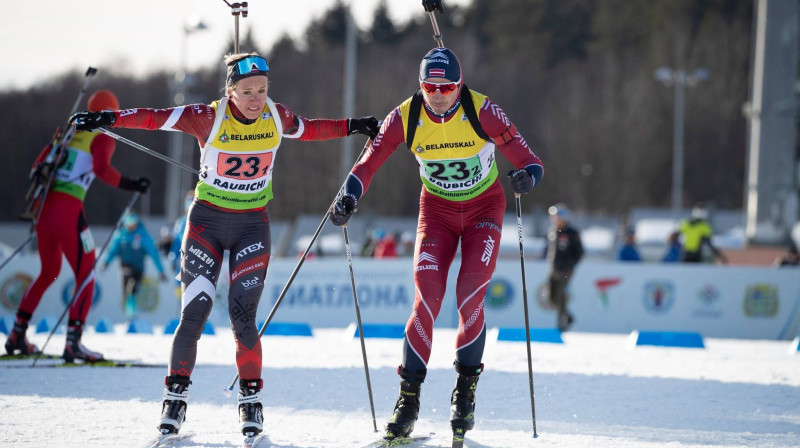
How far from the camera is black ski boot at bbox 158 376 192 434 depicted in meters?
5.16

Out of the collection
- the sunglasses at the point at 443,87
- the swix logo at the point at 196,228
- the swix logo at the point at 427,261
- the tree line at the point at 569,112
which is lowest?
the swix logo at the point at 427,261

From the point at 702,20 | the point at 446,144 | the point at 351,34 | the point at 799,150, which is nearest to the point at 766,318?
the point at 446,144

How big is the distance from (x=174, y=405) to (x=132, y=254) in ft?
35.0

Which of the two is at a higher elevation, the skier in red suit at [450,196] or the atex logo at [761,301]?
the skier in red suit at [450,196]

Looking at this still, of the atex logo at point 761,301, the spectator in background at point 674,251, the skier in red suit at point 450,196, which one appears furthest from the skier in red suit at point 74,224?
the spectator in background at point 674,251

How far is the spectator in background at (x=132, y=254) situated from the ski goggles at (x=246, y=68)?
10.4 metres

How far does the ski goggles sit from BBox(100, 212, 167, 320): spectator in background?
1036 centimetres

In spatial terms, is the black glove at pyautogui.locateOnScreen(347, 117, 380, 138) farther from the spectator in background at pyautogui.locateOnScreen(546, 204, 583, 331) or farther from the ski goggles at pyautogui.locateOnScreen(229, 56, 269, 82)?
the spectator in background at pyautogui.locateOnScreen(546, 204, 583, 331)

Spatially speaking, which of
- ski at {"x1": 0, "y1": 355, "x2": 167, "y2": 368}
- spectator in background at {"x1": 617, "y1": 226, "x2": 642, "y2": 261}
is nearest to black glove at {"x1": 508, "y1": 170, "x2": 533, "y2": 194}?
ski at {"x1": 0, "y1": 355, "x2": 167, "y2": 368}

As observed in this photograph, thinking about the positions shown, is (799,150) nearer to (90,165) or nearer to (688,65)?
(688,65)

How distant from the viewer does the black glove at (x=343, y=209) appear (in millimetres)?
5527

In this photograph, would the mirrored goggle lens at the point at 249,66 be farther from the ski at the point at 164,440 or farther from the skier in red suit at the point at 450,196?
the ski at the point at 164,440

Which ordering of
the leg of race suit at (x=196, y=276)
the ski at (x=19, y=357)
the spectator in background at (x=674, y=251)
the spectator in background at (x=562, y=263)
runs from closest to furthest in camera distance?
1. the leg of race suit at (x=196, y=276)
2. the ski at (x=19, y=357)
3. the spectator in background at (x=562, y=263)
4. the spectator in background at (x=674, y=251)

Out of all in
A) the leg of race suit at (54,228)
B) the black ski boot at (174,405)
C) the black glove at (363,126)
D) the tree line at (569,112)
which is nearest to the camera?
the black ski boot at (174,405)
